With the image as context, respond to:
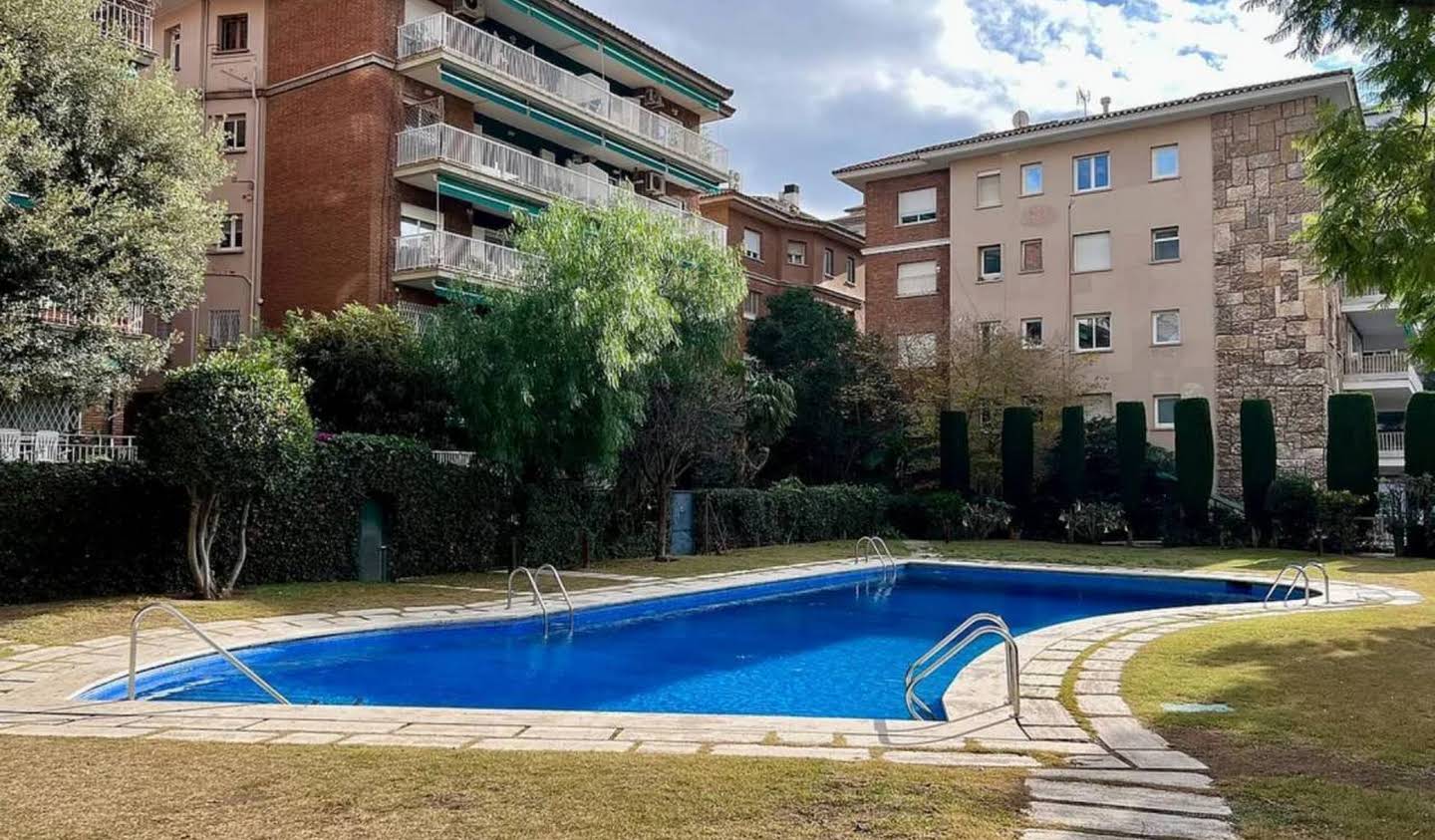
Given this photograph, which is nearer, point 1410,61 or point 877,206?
point 1410,61

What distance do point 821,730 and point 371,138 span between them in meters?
21.4

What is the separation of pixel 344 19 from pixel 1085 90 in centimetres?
2402

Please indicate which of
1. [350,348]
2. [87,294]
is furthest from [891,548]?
[87,294]

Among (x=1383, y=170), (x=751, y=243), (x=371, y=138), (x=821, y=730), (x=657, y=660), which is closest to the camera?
(x=821, y=730)

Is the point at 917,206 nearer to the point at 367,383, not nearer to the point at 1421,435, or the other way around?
the point at 1421,435

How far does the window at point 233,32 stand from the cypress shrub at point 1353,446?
95.3 feet

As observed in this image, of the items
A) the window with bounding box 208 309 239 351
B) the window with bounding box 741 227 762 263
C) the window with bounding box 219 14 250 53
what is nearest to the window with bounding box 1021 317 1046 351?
the window with bounding box 741 227 762 263

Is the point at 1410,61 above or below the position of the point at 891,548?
above

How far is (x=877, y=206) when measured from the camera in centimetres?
3541

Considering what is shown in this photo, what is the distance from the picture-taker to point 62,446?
15.8 m

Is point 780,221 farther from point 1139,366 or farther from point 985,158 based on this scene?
point 1139,366

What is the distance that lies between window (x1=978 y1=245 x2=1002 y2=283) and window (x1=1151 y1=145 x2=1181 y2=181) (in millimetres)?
5113

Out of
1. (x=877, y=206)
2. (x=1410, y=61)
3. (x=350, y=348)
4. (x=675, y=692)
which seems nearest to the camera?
(x=1410, y=61)

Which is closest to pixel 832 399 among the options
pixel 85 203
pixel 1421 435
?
pixel 1421 435
